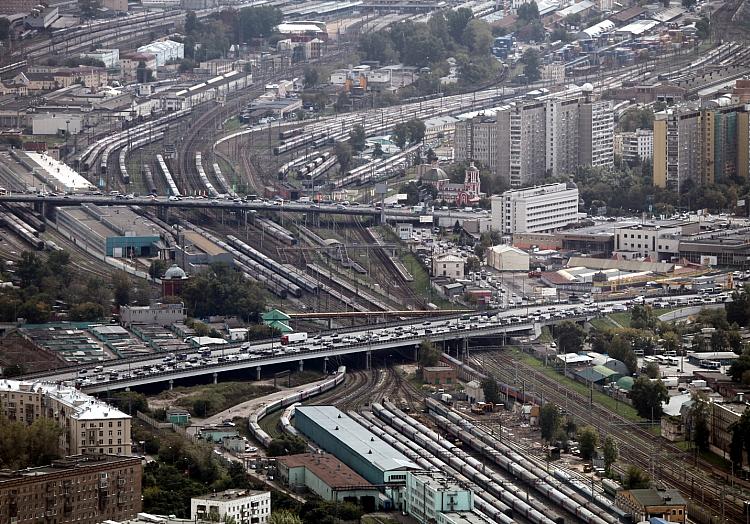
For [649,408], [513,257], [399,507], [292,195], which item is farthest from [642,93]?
[399,507]

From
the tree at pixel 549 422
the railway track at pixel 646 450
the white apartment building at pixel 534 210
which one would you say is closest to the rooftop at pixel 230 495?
the railway track at pixel 646 450

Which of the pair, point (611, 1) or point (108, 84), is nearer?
point (108, 84)

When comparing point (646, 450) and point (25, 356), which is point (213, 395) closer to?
Answer: point (25, 356)

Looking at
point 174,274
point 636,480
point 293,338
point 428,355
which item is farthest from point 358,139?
point 636,480

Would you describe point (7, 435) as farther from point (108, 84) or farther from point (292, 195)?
point (108, 84)

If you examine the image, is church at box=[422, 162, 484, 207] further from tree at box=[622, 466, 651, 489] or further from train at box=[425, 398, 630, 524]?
tree at box=[622, 466, 651, 489]

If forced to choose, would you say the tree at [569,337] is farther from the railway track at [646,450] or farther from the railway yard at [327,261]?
the railway track at [646,450]
